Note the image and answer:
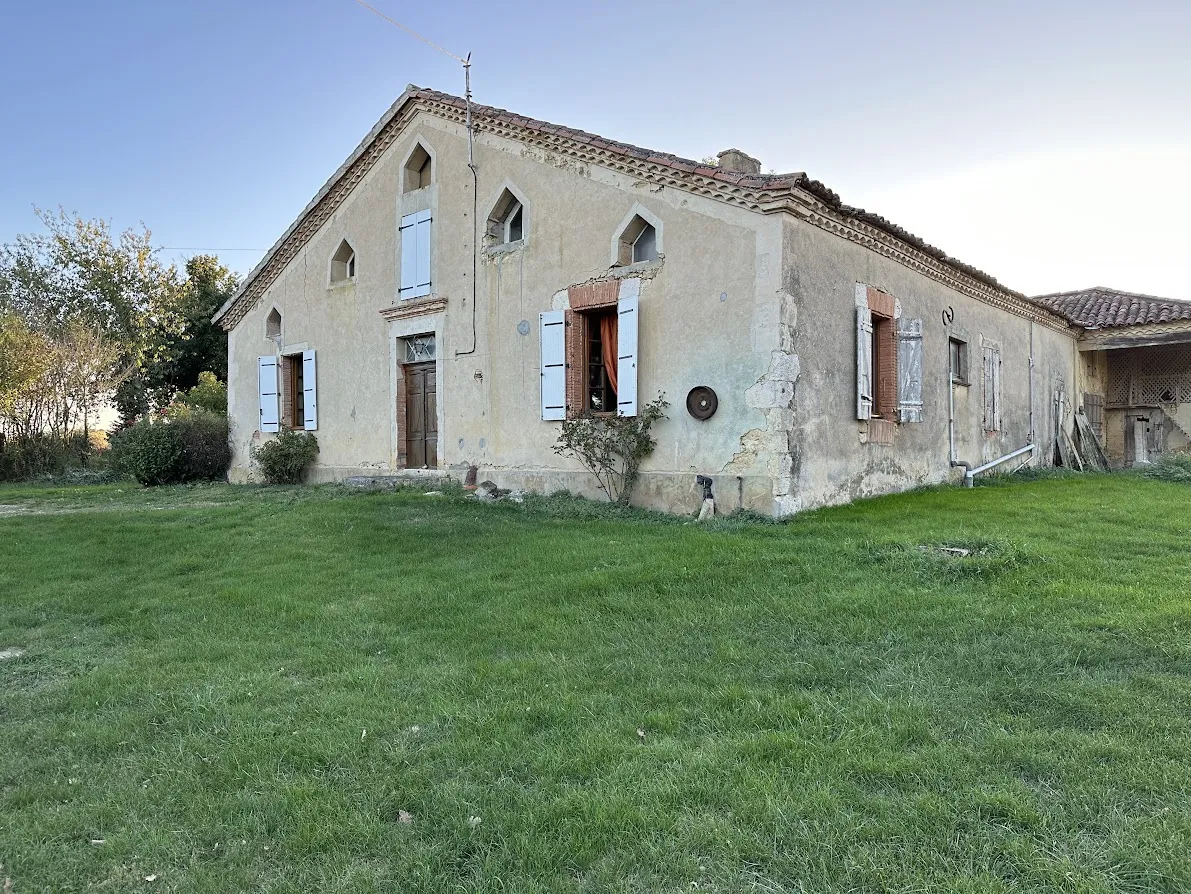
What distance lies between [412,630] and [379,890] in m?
2.66

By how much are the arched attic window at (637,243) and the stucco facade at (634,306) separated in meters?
0.12

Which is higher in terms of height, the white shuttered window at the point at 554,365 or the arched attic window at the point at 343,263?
the arched attic window at the point at 343,263

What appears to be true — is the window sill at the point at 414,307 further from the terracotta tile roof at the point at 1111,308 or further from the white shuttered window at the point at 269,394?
the terracotta tile roof at the point at 1111,308

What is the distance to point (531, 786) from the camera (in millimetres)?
2682

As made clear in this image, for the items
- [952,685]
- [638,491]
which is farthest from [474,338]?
[952,685]

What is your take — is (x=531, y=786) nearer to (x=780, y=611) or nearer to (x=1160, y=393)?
(x=780, y=611)

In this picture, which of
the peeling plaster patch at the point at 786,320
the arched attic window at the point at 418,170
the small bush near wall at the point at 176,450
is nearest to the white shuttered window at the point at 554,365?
the peeling plaster patch at the point at 786,320

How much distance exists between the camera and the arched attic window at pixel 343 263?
13.4 metres

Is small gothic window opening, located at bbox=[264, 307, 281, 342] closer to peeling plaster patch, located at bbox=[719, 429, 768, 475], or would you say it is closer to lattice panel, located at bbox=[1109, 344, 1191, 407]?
peeling plaster patch, located at bbox=[719, 429, 768, 475]

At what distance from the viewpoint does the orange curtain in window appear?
32.8ft

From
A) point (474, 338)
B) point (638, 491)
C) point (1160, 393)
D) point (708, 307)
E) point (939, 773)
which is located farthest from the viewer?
point (1160, 393)

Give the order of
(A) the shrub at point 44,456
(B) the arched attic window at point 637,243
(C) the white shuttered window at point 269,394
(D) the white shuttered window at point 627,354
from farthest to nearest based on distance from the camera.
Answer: (A) the shrub at point 44,456, (C) the white shuttered window at point 269,394, (B) the arched attic window at point 637,243, (D) the white shuttered window at point 627,354

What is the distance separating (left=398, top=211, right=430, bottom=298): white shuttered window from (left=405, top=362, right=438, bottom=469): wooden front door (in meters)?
1.23

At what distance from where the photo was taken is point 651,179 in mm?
9125
